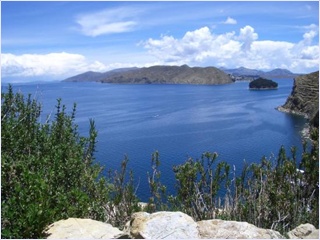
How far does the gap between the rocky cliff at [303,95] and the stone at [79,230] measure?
335 feet

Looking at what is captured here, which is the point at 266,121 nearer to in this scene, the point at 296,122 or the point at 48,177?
the point at 296,122

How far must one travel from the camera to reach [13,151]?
1163 centimetres

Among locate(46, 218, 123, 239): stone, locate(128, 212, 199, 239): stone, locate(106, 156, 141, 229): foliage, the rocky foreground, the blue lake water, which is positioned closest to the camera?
locate(46, 218, 123, 239): stone

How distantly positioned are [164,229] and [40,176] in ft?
10.0

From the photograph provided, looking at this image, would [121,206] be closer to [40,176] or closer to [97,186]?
[97,186]

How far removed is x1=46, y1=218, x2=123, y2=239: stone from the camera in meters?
8.61

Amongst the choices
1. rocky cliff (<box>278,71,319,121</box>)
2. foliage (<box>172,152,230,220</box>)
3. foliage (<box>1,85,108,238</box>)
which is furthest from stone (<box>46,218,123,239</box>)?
rocky cliff (<box>278,71,319,121</box>)

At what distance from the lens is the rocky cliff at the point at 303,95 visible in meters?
107

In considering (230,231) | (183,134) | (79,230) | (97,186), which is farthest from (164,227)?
(183,134)

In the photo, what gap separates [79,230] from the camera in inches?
345

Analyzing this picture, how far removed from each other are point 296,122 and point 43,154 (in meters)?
84.0

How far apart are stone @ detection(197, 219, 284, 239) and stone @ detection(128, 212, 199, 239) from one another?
0.75 feet

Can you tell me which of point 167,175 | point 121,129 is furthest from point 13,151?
point 121,129

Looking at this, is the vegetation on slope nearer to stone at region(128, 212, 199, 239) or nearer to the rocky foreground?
the rocky foreground
